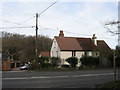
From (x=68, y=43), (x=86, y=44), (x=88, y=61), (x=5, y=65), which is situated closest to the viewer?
(x=5, y=65)

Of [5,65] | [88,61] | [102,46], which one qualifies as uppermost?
[102,46]

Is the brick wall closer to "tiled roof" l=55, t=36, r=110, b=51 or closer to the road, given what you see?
"tiled roof" l=55, t=36, r=110, b=51

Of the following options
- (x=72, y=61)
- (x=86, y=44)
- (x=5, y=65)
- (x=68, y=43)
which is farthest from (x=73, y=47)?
(x=5, y=65)

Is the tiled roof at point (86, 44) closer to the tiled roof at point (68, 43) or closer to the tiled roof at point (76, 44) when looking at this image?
the tiled roof at point (76, 44)

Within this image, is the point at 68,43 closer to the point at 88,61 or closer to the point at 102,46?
the point at 102,46

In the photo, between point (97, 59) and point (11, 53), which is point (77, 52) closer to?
point (97, 59)

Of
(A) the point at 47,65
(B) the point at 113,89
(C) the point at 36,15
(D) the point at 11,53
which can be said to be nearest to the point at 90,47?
(A) the point at 47,65

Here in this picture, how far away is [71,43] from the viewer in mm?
39312

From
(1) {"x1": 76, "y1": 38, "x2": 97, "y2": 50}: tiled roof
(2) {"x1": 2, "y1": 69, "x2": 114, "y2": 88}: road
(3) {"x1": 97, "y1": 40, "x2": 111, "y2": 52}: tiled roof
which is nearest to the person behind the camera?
(2) {"x1": 2, "y1": 69, "x2": 114, "y2": 88}: road

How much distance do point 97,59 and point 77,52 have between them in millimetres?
5887

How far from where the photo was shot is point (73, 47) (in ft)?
125

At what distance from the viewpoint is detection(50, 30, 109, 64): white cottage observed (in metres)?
37.2

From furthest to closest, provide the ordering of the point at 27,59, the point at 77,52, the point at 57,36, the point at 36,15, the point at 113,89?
the point at 27,59
the point at 57,36
the point at 77,52
the point at 36,15
the point at 113,89

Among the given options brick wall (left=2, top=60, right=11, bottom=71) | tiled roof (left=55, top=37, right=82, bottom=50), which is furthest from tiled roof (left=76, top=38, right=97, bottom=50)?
brick wall (left=2, top=60, right=11, bottom=71)
